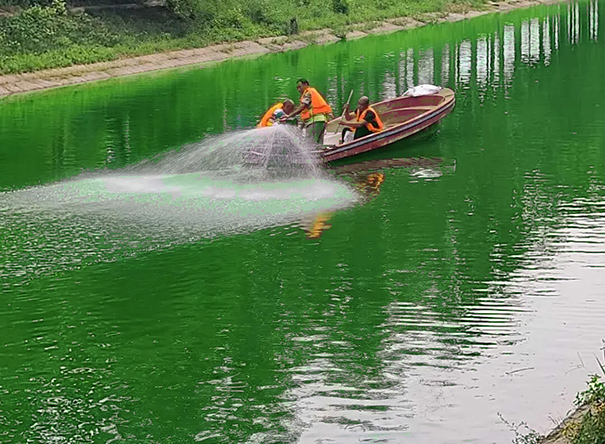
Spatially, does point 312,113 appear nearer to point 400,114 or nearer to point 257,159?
point 257,159

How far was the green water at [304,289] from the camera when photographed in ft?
34.8

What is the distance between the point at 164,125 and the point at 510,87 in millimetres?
10402

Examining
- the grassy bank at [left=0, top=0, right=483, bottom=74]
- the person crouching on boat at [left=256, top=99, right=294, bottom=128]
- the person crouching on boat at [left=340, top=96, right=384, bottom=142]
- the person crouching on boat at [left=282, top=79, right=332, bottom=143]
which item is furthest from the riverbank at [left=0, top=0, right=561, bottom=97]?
the person crouching on boat at [left=340, top=96, right=384, bottom=142]

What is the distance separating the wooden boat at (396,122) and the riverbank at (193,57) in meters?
13.3

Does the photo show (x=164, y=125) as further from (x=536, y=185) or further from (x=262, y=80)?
(x=536, y=185)

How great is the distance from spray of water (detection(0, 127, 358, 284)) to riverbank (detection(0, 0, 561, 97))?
1415 cm

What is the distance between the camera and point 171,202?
18.3 metres

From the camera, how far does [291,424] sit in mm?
10211

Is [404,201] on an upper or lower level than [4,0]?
lower

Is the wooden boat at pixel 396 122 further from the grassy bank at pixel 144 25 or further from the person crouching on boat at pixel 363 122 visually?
the grassy bank at pixel 144 25

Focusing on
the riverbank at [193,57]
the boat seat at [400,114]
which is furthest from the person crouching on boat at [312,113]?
the riverbank at [193,57]

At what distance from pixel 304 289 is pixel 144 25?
102 feet

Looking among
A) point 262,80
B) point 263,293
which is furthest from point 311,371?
point 262,80

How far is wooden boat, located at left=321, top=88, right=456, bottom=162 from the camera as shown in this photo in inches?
863
